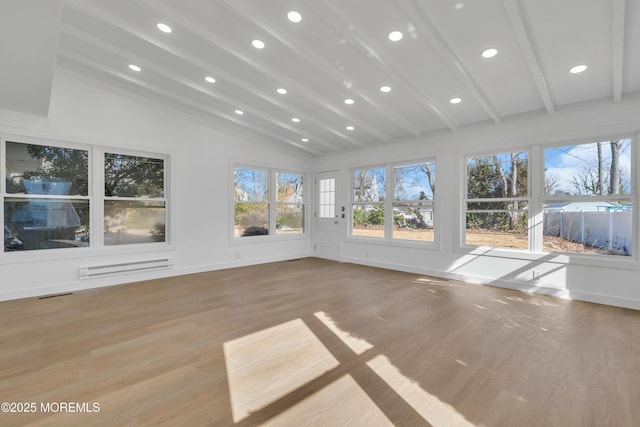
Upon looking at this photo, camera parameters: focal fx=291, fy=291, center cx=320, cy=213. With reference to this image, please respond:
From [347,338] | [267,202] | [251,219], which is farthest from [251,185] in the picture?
[347,338]

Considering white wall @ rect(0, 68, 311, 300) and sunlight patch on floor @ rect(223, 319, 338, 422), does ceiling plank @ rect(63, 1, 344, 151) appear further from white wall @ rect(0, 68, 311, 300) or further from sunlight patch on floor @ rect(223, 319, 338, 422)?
sunlight patch on floor @ rect(223, 319, 338, 422)

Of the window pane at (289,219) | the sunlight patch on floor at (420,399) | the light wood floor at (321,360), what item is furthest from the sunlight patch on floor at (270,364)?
the window pane at (289,219)

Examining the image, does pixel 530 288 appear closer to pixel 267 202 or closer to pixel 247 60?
pixel 247 60

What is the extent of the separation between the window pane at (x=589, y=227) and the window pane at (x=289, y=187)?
4.90m

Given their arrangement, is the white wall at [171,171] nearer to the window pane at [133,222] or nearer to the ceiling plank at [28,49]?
the window pane at [133,222]

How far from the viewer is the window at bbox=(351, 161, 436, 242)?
5496 mm

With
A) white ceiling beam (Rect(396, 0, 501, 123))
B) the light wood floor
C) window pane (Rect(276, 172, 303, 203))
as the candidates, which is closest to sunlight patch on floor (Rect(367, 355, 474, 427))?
the light wood floor

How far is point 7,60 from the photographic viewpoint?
99.4 inches

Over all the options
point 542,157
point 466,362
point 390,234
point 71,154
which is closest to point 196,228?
point 71,154

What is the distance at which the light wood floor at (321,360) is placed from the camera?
1684 millimetres

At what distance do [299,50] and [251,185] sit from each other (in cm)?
369

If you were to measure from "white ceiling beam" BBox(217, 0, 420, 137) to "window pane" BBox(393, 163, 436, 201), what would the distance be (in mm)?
1529

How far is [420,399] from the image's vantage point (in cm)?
180

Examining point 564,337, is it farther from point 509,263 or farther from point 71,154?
point 71,154
